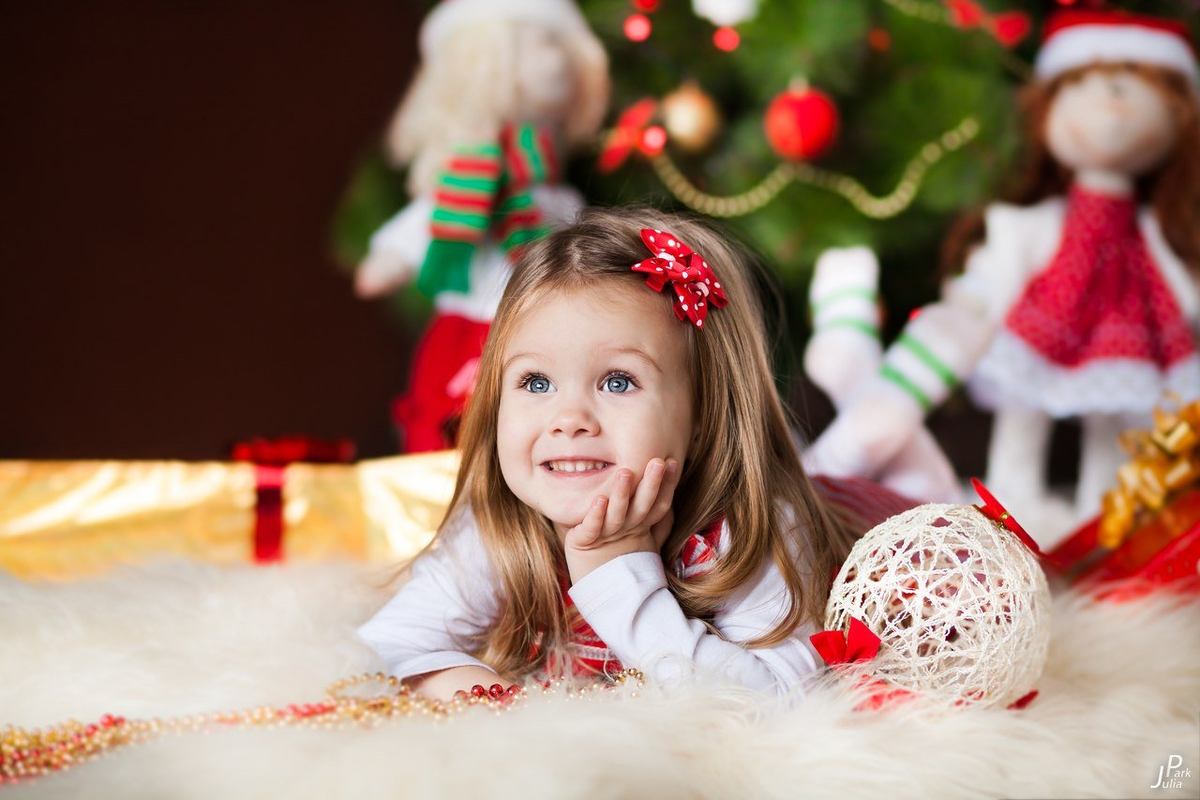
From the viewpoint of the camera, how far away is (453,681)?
37.4 inches

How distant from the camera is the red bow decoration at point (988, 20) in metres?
1.90

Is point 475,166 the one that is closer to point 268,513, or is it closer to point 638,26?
point 638,26

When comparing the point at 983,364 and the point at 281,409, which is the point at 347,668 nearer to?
the point at 983,364

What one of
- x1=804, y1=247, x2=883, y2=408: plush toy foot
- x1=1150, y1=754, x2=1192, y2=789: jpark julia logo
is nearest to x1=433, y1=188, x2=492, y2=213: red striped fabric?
x1=804, y1=247, x2=883, y2=408: plush toy foot

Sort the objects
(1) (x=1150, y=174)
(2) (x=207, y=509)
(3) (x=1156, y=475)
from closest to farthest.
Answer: (3) (x=1156, y=475) → (2) (x=207, y=509) → (1) (x=1150, y=174)

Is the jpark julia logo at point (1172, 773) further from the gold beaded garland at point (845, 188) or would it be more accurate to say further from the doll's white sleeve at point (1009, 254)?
the gold beaded garland at point (845, 188)

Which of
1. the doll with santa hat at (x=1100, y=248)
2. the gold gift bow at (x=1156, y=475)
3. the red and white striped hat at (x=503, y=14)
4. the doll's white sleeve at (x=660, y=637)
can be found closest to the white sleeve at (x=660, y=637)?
the doll's white sleeve at (x=660, y=637)

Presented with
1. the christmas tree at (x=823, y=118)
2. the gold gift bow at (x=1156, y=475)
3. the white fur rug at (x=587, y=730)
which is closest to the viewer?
the white fur rug at (x=587, y=730)

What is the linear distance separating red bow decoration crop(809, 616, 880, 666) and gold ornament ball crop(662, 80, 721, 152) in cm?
122

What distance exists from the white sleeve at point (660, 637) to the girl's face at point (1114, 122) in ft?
3.83

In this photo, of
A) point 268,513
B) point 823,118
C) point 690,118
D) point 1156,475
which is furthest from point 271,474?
point 1156,475

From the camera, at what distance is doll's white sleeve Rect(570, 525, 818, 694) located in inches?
34.6

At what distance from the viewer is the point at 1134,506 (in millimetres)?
1248

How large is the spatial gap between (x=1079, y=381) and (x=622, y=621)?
1127 millimetres
